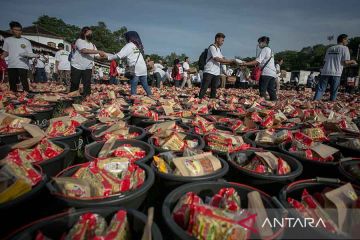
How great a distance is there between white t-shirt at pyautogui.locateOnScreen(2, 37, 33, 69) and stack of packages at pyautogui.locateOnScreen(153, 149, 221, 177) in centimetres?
582

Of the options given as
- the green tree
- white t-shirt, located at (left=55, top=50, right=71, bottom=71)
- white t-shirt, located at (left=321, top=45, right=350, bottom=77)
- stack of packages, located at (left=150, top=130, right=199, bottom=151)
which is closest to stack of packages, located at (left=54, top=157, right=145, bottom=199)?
stack of packages, located at (left=150, top=130, right=199, bottom=151)

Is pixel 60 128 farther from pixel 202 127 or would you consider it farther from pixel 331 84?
pixel 331 84

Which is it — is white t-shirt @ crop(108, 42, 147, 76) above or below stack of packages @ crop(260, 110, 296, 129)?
above

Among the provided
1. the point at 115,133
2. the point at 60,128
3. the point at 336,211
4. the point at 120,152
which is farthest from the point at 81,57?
the point at 336,211

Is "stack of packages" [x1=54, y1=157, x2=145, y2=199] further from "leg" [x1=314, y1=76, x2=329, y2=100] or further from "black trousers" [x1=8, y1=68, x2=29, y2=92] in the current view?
"leg" [x1=314, y1=76, x2=329, y2=100]

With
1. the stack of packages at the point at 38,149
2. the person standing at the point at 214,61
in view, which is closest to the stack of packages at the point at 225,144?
the stack of packages at the point at 38,149

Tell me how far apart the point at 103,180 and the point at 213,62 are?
4.98m

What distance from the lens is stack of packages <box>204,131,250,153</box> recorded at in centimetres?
229

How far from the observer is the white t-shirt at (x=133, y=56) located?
18.2ft

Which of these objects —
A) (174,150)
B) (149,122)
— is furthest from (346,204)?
(149,122)

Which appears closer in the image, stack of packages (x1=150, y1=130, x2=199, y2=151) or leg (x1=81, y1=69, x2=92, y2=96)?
stack of packages (x1=150, y1=130, x2=199, y2=151)

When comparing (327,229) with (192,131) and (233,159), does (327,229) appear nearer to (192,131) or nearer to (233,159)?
(233,159)

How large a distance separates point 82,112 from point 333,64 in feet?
20.7

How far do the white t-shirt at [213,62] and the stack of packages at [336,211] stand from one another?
4.83 meters
